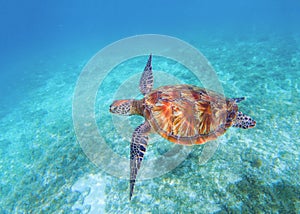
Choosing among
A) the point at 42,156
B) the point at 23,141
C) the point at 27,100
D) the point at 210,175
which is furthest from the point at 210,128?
the point at 27,100

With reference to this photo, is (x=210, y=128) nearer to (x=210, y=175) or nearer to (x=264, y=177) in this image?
(x=210, y=175)

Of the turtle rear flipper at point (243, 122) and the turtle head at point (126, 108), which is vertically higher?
the turtle head at point (126, 108)

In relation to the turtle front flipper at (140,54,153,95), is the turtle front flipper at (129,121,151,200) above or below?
below

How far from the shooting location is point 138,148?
3916 mm

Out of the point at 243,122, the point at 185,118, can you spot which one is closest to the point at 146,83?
the point at 185,118

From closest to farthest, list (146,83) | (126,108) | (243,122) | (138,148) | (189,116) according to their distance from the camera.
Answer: (138,148)
(189,116)
(243,122)
(126,108)
(146,83)

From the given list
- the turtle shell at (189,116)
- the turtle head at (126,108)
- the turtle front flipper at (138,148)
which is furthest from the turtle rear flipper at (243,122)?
the turtle head at (126,108)

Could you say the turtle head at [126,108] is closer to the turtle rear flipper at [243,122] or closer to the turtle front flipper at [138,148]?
the turtle front flipper at [138,148]

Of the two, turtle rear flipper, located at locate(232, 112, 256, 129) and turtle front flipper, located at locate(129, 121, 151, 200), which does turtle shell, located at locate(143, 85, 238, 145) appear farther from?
turtle front flipper, located at locate(129, 121, 151, 200)

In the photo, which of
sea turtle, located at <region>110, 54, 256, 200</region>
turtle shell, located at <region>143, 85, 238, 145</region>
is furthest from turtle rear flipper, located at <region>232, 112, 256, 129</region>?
turtle shell, located at <region>143, 85, 238, 145</region>

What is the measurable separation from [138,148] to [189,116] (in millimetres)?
1342

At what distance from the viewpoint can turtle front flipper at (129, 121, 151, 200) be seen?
11.6 feet

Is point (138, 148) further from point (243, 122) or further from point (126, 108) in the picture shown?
point (243, 122)

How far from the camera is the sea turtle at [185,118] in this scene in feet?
13.0
